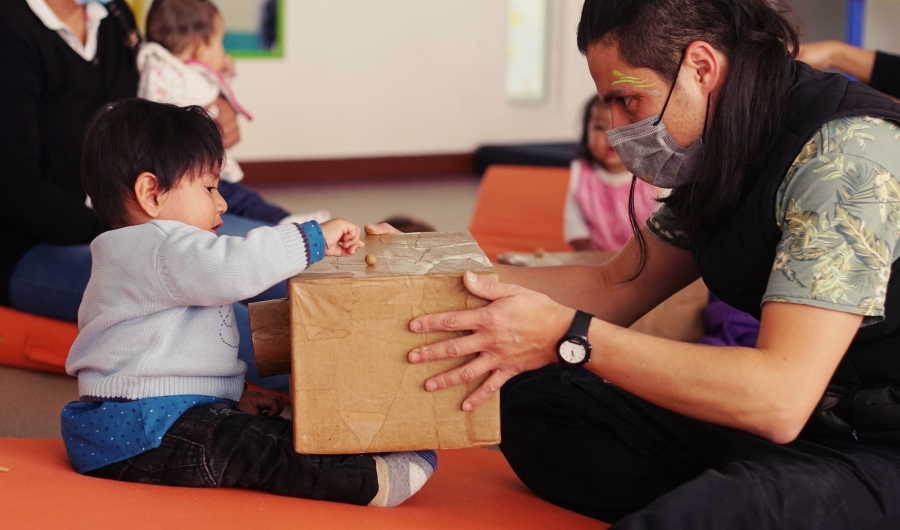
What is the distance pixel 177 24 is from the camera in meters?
3.56

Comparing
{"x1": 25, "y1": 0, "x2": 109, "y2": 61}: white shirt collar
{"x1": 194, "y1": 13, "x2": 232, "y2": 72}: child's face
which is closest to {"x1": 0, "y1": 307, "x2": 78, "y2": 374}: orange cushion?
{"x1": 25, "y1": 0, "x2": 109, "y2": 61}: white shirt collar

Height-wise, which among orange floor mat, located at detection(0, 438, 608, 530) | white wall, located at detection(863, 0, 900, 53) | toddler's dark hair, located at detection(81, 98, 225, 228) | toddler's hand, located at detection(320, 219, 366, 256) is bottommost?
orange floor mat, located at detection(0, 438, 608, 530)

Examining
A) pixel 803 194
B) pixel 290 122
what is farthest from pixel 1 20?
pixel 290 122

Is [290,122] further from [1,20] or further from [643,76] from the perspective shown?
[643,76]

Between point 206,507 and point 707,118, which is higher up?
point 707,118

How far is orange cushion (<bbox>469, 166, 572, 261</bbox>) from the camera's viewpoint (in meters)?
4.08

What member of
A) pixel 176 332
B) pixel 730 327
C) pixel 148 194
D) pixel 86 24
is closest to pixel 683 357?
pixel 176 332

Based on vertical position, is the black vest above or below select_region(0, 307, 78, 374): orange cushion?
above

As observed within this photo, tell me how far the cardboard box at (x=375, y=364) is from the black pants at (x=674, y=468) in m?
0.31

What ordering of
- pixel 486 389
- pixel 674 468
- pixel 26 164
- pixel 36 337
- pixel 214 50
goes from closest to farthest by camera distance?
1. pixel 486 389
2. pixel 674 468
3. pixel 26 164
4. pixel 36 337
5. pixel 214 50

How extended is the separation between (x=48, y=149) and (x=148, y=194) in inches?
51.1

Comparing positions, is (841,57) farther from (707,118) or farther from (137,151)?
(137,151)

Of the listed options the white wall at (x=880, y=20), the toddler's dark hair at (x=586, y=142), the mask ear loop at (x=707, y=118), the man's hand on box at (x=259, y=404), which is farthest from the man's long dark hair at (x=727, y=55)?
the white wall at (x=880, y=20)

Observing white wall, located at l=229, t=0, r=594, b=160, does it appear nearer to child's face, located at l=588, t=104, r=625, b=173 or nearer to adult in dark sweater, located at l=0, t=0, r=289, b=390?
child's face, located at l=588, t=104, r=625, b=173
